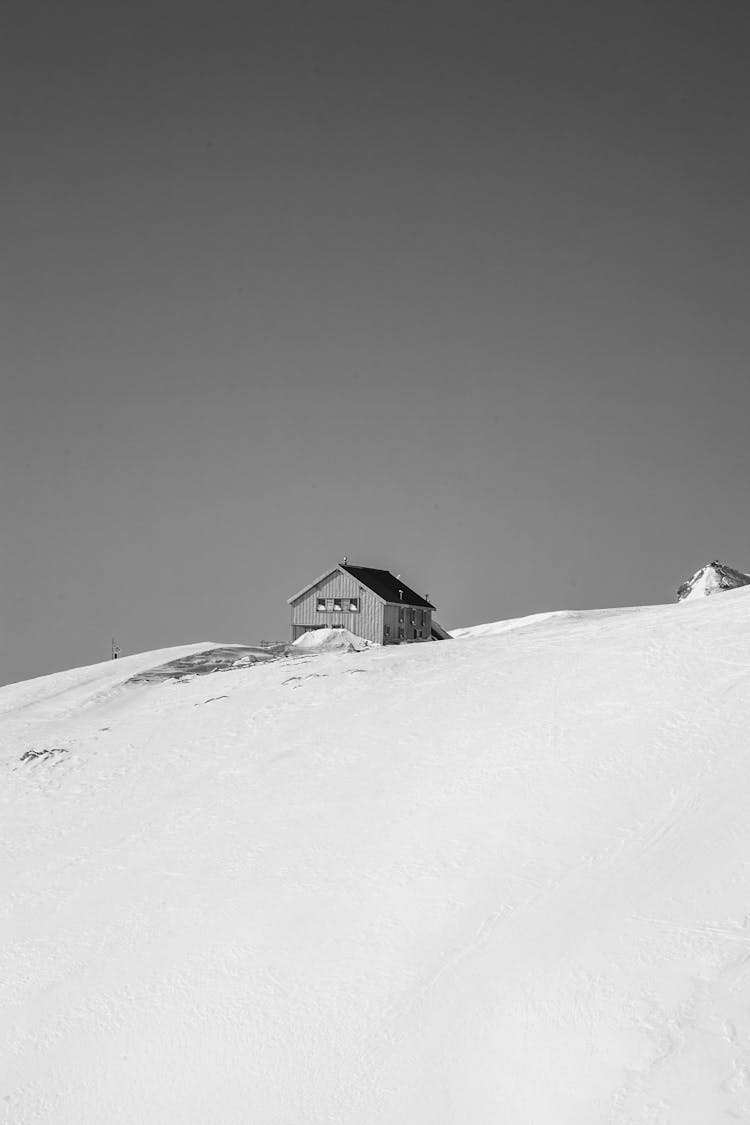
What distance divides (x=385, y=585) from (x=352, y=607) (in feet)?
13.4

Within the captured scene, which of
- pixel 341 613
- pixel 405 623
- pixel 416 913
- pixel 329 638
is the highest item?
pixel 341 613

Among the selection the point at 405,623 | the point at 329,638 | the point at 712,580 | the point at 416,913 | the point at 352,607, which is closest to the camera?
the point at 416,913

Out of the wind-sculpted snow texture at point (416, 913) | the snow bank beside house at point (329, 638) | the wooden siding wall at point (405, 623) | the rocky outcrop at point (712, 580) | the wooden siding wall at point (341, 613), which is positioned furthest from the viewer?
the rocky outcrop at point (712, 580)

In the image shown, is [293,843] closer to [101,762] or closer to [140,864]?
[140,864]

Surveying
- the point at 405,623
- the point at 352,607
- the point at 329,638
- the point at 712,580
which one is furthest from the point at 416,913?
the point at 712,580

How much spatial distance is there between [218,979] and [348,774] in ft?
17.8

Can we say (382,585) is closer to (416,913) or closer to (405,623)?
(405,623)

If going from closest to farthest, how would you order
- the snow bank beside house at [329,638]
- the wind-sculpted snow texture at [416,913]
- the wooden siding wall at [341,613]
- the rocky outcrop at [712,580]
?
the wind-sculpted snow texture at [416,913] → the snow bank beside house at [329,638] → the wooden siding wall at [341,613] → the rocky outcrop at [712,580]

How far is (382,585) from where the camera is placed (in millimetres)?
63250

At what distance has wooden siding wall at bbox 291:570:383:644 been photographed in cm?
6034

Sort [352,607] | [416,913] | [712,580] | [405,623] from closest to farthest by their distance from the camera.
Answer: [416,913] → [352,607] → [405,623] → [712,580]

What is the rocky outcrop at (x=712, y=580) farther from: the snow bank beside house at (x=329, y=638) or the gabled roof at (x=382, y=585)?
the snow bank beside house at (x=329, y=638)

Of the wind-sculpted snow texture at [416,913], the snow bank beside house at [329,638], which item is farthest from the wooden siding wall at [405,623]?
the wind-sculpted snow texture at [416,913]

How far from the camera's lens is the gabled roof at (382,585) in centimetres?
6103
